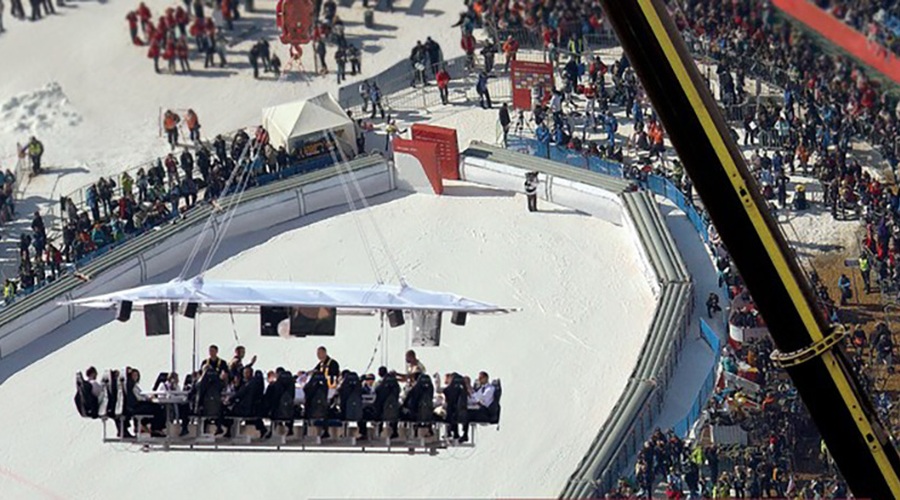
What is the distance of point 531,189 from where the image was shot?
70375 mm

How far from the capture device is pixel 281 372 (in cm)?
4850

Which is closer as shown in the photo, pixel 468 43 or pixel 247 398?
pixel 247 398

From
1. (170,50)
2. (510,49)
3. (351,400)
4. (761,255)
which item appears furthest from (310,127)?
(761,255)

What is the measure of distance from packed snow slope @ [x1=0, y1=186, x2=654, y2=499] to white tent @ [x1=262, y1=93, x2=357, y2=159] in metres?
2.66

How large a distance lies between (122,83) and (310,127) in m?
11.1

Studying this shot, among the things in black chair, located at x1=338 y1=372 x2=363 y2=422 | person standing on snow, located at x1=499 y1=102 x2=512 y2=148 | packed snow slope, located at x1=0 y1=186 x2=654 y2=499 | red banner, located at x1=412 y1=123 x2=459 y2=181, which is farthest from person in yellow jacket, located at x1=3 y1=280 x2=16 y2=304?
black chair, located at x1=338 y1=372 x2=363 y2=422

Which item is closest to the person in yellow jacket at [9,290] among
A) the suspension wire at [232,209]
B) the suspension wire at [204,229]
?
the suspension wire at [204,229]

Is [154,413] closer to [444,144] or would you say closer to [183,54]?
[444,144]

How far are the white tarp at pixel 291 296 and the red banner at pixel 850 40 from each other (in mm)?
23565

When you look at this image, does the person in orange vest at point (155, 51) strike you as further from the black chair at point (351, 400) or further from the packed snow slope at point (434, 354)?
the black chair at point (351, 400)

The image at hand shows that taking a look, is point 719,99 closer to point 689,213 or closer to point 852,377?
point 689,213

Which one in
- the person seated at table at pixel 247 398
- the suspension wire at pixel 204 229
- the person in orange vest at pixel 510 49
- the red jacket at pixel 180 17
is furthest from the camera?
the red jacket at pixel 180 17

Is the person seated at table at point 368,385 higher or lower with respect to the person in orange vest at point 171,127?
lower

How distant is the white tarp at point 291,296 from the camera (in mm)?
47719
